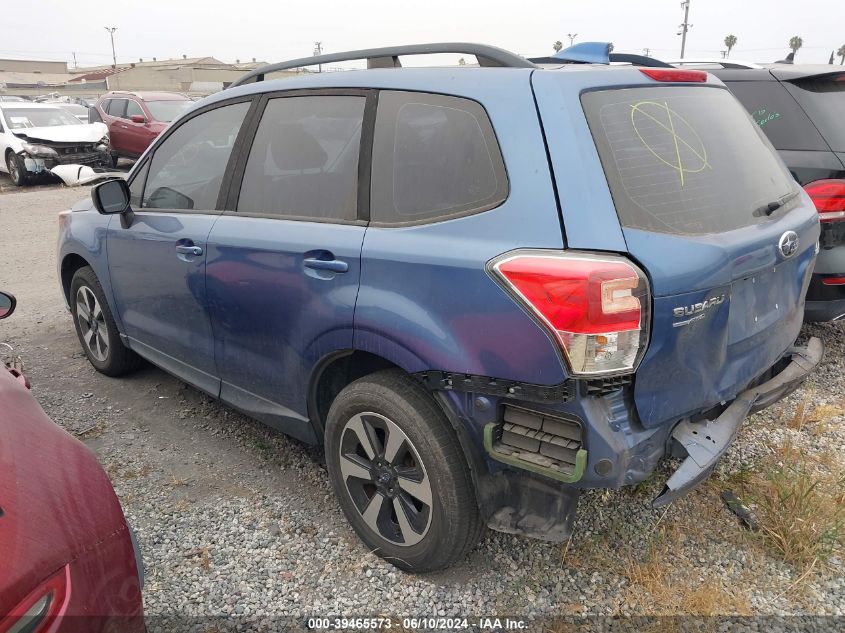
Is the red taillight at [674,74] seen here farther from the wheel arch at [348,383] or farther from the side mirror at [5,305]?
the side mirror at [5,305]

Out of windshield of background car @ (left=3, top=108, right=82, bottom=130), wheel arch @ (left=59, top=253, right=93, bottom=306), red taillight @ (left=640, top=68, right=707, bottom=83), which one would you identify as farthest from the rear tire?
red taillight @ (left=640, top=68, right=707, bottom=83)

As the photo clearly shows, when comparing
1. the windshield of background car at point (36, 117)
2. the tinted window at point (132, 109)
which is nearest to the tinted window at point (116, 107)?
the tinted window at point (132, 109)

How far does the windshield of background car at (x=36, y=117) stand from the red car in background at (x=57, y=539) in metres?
15.6

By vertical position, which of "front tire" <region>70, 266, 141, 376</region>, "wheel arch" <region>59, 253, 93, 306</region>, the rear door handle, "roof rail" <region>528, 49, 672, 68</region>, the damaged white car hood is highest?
"roof rail" <region>528, 49, 672, 68</region>

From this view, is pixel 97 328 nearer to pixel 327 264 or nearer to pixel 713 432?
pixel 327 264

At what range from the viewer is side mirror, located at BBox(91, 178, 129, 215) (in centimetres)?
346

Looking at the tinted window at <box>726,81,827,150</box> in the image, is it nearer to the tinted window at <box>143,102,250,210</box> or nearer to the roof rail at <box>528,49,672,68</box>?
the roof rail at <box>528,49,672,68</box>

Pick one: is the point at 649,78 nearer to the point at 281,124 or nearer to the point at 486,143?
the point at 486,143

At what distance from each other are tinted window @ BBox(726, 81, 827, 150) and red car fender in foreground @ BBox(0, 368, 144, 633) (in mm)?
4110

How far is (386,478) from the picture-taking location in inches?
97.0

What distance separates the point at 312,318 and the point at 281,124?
97 centimetres

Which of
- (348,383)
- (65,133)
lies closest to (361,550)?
(348,383)

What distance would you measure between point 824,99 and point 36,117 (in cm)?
1626

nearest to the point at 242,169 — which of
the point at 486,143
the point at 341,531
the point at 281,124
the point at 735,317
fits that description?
the point at 281,124
